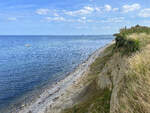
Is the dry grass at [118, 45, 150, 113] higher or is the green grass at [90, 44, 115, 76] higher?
the dry grass at [118, 45, 150, 113]

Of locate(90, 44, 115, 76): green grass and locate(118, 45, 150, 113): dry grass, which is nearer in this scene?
locate(118, 45, 150, 113): dry grass

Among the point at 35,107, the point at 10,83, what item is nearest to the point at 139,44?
the point at 35,107

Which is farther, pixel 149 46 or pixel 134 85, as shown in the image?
pixel 149 46

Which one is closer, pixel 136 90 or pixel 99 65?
pixel 136 90

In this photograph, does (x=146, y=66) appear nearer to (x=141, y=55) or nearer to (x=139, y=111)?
(x=141, y=55)

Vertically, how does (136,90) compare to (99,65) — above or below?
above

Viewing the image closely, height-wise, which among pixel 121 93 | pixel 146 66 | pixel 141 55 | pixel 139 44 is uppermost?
pixel 139 44

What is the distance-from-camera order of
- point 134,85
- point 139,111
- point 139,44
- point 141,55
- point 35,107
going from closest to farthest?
point 139,111 → point 134,85 → point 141,55 → point 139,44 → point 35,107

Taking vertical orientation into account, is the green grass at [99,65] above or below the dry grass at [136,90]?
below

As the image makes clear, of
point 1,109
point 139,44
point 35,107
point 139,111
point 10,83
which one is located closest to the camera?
point 139,111

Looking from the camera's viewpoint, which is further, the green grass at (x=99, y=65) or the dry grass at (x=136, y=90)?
the green grass at (x=99, y=65)

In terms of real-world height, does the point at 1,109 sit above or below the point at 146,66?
below

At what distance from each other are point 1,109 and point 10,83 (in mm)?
6081

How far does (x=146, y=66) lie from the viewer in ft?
19.1
